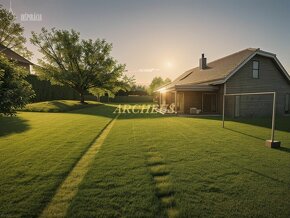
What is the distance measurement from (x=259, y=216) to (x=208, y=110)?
62.9ft

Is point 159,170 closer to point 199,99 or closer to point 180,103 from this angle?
point 199,99

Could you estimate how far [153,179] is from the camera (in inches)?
167

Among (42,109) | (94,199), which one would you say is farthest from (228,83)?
(42,109)

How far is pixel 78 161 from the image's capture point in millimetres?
5395

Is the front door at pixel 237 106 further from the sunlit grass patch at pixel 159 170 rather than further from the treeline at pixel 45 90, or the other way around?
the treeline at pixel 45 90

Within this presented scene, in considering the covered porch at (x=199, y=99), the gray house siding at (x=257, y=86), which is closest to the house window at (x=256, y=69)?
the gray house siding at (x=257, y=86)

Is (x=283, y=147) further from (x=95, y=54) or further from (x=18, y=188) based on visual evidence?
(x=95, y=54)

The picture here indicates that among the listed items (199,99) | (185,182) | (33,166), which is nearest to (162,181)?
(185,182)

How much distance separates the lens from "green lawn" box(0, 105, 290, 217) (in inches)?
125

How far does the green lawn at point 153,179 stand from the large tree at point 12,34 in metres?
26.3

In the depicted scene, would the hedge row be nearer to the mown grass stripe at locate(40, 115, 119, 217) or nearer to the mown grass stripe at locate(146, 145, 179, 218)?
the mown grass stripe at locate(40, 115, 119, 217)

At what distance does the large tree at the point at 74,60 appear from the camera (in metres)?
27.6

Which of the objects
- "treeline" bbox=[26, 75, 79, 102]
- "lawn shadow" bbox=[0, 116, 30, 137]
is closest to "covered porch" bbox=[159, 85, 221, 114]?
"lawn shadow" bbox=[0, 116, 30, 137]

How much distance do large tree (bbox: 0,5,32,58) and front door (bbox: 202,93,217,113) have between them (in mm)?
27102
